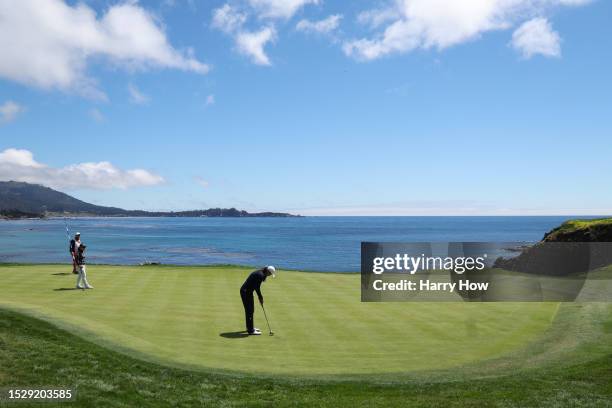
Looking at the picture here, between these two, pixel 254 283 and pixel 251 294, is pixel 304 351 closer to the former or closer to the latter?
pixel 251 294

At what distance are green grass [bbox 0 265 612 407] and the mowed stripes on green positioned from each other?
0.18 ft

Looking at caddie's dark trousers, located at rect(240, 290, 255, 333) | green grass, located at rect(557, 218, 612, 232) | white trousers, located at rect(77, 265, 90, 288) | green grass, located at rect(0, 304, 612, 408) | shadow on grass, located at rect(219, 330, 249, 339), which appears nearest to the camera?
green grass, located at rect(0, 304, 612, 408)

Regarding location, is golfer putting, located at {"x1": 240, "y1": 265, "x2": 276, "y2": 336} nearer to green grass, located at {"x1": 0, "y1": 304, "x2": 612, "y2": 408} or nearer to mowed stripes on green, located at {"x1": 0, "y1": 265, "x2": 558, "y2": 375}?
mowed stripes on green, located at {"x1": 0, "y1": 265, "x2": 558, "y2": 375}

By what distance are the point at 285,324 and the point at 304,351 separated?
2.90 meters

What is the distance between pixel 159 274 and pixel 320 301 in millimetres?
10675

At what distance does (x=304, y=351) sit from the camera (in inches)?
500

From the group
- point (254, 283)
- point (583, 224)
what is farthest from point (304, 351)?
point (583, 224)

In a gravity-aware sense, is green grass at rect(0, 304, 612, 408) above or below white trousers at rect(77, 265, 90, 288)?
below

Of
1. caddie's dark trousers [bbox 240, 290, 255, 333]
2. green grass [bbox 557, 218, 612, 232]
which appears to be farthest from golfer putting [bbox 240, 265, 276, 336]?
green grass [bbox 557, 218, 612, 232]

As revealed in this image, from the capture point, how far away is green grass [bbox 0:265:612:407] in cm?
923

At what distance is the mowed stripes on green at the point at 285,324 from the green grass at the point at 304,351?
0.05m

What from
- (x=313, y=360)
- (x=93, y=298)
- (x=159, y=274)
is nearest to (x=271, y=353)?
(x=313, y=360)

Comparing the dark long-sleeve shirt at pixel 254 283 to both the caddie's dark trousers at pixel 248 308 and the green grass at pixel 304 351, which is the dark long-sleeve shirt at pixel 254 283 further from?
the green grass at pixel 304 351

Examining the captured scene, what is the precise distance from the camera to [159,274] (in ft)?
86.4
